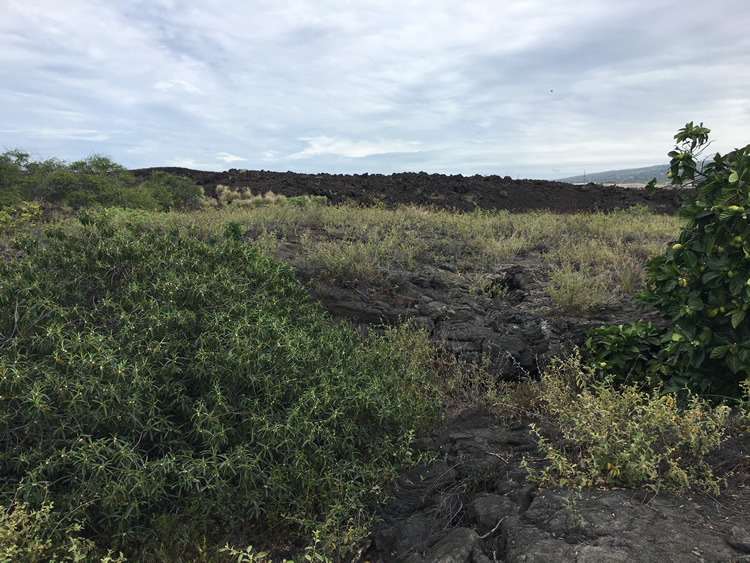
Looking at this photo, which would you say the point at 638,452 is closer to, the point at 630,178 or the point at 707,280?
the point at 707,280

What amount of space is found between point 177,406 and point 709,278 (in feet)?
→ 13.4

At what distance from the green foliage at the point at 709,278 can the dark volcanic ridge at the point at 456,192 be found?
43.0 ft

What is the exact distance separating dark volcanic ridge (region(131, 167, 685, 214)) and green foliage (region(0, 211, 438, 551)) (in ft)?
46.1

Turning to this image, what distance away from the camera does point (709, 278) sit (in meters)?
3.88

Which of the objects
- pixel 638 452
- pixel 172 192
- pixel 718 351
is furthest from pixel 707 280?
pixel 172 192

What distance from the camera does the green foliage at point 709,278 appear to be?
3.77 m

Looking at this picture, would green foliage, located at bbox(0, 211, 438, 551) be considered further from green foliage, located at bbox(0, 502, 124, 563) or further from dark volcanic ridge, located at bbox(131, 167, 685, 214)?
dark volcanic ridge, located at bbox(131, 167, 685, 214)

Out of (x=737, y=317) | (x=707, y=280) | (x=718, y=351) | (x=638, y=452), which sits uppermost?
(x=707, y=280)

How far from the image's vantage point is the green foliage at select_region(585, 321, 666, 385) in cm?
458

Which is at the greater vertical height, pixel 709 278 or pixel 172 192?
pixel 172 192

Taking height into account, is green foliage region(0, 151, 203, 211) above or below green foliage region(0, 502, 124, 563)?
above

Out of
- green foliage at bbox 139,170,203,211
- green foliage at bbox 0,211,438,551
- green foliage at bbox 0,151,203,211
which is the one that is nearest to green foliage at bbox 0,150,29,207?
green foliage at bbox 0,151,203,211

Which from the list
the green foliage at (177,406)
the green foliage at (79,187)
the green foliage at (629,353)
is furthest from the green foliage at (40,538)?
the green foliage at (79,187)

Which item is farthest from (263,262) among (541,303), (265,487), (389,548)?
(541,303)
